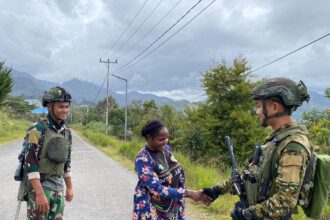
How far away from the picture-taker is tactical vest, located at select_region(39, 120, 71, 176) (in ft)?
13.0

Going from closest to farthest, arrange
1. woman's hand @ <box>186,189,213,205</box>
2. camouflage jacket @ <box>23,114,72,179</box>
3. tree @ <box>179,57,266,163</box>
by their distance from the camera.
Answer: woman's hand @ <box>186,189,213,205</box> → camouflage jacket @ <box>23,114,72,179</box> → tree @ <box>179,57,266,163</box>

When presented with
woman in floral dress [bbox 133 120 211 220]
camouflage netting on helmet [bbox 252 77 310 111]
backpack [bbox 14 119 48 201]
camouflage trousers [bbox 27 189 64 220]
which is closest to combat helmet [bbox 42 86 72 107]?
backpack [bbox 14 119 48 201]

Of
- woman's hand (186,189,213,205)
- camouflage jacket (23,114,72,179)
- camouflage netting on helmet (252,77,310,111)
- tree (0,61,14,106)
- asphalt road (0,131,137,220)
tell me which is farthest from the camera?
tree (0,61,14,106)

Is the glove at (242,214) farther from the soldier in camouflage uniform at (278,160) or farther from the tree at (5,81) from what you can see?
the tree at (5,81)

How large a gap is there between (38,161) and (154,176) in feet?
4.03

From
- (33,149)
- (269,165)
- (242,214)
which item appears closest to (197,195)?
(242,214)

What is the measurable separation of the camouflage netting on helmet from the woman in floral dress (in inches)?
37.0

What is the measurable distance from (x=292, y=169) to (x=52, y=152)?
231 centimetres

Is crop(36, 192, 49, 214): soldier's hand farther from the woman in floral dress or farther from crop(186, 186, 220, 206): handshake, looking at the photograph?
crop(186, 186, 220, 206): handshake

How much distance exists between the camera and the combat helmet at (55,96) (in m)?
4.02

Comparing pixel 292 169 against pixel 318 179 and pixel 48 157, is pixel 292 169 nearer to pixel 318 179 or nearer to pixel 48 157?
pixel 318 179

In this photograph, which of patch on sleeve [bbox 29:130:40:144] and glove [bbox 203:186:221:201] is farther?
patch on sleeve [bbox 29:130:40:144]

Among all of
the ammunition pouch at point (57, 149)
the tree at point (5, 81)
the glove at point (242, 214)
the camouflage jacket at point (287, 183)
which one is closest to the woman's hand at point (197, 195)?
the glove at point (242, 214)

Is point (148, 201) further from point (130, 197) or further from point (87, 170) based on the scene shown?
point (87, 170)
